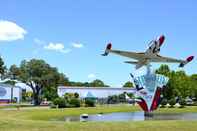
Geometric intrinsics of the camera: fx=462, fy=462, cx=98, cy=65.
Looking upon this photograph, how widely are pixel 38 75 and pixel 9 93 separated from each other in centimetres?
863

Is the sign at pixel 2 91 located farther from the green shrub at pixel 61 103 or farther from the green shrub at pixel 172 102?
the green shrub at pixel 172 102

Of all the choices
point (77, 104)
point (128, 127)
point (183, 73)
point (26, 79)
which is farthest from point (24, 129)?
point (26, 79)

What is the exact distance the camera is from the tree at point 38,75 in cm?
10975

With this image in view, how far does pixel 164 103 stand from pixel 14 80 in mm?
43796

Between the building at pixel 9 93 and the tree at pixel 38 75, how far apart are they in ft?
13.9

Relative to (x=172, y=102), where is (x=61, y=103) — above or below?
below

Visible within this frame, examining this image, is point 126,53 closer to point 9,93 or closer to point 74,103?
point 74,103

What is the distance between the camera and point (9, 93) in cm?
11288

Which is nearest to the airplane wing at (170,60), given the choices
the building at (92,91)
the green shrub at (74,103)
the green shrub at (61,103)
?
the green shrub at (61,103)

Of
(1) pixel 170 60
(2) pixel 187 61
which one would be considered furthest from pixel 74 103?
(2) pixel 187 61

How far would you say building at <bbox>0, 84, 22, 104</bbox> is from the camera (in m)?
109

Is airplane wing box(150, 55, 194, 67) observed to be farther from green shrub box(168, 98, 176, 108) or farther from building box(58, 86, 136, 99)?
building box(58, 86, 136, 99)

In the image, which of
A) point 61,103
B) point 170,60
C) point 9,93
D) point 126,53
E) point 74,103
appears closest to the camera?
point 126,53

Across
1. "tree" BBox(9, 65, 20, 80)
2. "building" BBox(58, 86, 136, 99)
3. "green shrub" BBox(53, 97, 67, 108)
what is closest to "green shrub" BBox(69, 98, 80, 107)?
"green shrub" BBox(53, 97, 67, 108)
